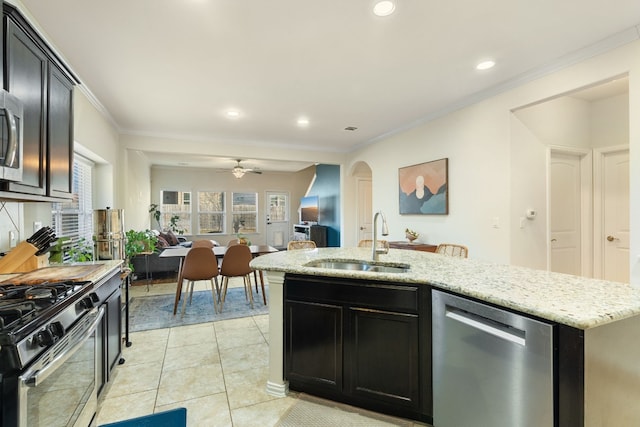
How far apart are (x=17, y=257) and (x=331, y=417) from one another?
222 centimetres

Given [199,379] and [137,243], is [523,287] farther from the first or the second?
[137,243]

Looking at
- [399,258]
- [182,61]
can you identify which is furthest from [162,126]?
[399,258]

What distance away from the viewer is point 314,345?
2.04m

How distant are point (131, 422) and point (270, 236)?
958cm

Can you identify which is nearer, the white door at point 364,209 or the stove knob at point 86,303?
the stove knob at point 86,303

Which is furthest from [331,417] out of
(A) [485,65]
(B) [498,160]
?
(A) [485,65]

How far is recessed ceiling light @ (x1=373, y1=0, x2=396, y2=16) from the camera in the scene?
2.02 meters

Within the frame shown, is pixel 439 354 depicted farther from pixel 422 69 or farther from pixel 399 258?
pixel 422 69

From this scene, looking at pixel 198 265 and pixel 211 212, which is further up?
pixel 211 212

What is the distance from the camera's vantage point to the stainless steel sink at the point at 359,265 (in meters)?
2.28

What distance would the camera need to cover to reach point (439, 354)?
1.68 meters

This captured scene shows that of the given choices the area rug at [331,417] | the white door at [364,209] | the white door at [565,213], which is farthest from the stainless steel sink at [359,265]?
the white door at [364,209]

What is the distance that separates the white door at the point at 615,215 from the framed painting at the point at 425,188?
2.00 meters

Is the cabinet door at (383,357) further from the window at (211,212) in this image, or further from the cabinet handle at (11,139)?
the window at (211,212)
